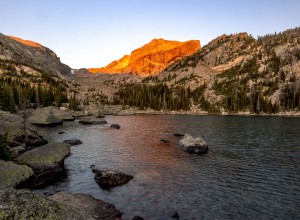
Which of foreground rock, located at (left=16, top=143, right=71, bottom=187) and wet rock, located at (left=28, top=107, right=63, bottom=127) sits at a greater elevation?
wet rock, located at (left=28, top=107, right=63, bottom=127)

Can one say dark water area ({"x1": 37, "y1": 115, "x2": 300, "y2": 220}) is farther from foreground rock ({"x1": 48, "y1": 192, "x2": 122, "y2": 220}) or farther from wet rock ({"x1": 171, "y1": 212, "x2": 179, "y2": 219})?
foreground rock ({"x1": 48, "y1": 192, "x2": 122, "y2": 220})

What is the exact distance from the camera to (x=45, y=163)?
37.6 metres

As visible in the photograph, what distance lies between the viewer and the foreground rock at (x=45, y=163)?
3556cm

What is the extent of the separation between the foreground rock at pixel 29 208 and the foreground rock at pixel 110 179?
70.5 feet

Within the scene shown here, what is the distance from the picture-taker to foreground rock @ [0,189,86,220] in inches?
439

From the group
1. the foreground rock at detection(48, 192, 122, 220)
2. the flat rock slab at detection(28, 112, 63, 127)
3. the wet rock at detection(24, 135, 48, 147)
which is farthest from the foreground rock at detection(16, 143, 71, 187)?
the flat rock slab at detection(28, 112, 63, 127)

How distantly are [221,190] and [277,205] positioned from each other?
627 centimetres

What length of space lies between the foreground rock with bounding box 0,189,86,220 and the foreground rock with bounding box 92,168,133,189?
2149 cm

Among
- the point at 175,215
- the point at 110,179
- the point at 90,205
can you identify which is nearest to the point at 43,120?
the point at 110,179

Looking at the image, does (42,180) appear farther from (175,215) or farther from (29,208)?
(29,208)

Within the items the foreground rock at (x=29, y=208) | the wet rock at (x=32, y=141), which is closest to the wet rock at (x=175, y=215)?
the foreground rock at (x=29, y=208)

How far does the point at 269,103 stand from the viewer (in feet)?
627

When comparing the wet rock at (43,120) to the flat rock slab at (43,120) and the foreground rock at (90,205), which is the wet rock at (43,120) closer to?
the flat rock slab at (43,120)

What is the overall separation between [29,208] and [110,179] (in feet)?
78.0
